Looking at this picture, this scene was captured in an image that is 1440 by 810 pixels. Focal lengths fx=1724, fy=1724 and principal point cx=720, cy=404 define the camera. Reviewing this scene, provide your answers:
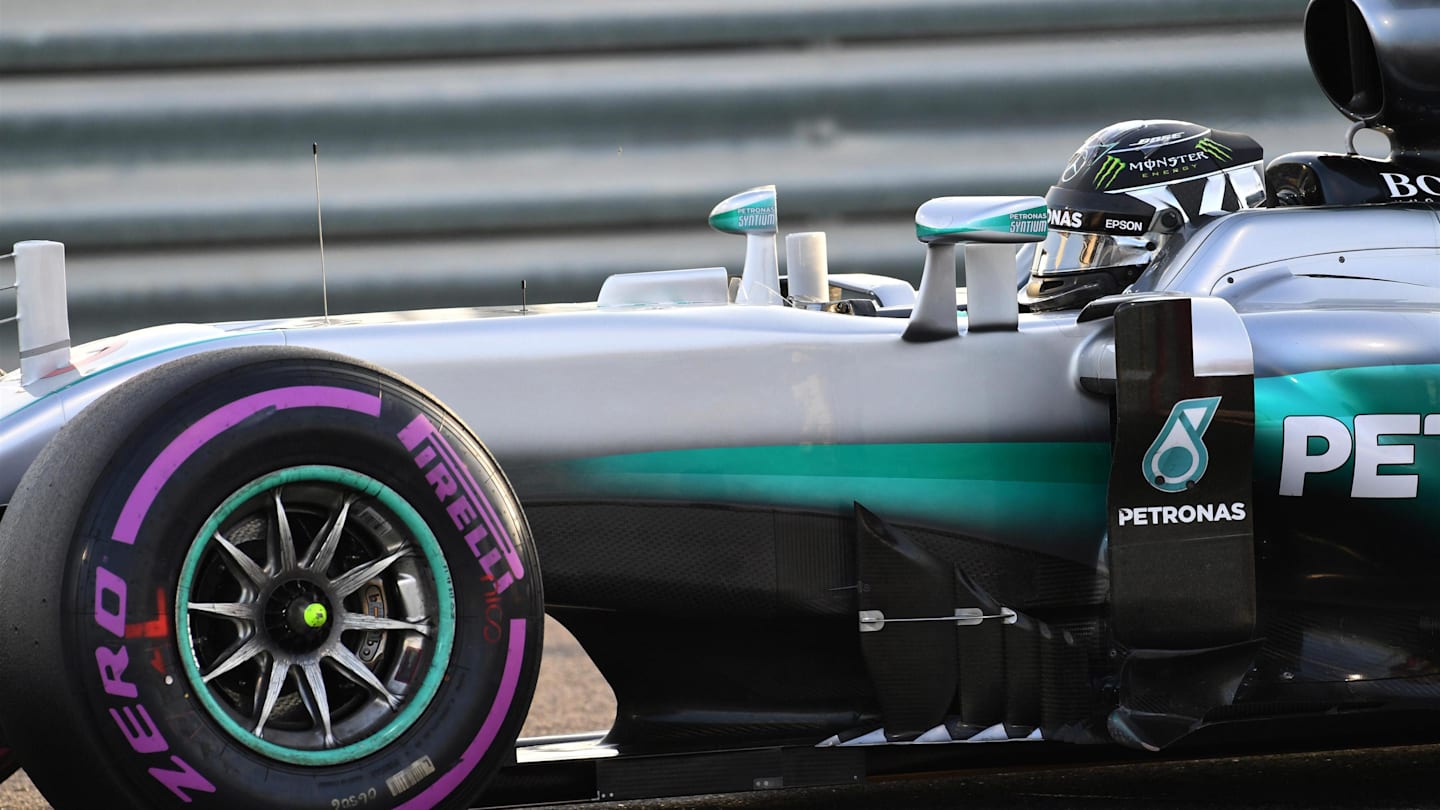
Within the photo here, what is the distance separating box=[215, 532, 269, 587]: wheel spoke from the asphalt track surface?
1121mm

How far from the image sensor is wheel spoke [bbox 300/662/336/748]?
2172mm

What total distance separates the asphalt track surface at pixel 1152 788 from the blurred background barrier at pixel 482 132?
1571 mm

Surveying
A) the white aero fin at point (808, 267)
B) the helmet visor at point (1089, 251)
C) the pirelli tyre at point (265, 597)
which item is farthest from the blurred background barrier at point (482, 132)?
the pirelli tyre at point (265, 597)

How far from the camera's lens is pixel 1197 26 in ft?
15.6

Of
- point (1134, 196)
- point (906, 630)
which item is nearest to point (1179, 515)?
point (906, 630)

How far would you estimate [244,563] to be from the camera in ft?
7.05

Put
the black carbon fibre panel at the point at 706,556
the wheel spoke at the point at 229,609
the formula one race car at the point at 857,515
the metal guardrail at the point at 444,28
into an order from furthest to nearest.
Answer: the metal guardrail at the point at 444,28 < the black carbon fibre panel at the point at 706,556 < the formula one race car at the point at 857,515 < the wheel spoke at the point at 229,609

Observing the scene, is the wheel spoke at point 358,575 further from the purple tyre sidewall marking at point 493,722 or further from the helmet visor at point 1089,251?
the helmet visor at point 1089,251

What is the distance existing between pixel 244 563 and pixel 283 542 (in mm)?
55

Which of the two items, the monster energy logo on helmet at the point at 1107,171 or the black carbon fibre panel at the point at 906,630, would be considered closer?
the black carbon fibre panel at the point at 906,630

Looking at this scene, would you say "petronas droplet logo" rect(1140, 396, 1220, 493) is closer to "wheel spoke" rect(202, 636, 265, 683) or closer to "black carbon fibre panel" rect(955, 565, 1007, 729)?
"black carbon fibre panel" rect(955, 565, 1007, 729)

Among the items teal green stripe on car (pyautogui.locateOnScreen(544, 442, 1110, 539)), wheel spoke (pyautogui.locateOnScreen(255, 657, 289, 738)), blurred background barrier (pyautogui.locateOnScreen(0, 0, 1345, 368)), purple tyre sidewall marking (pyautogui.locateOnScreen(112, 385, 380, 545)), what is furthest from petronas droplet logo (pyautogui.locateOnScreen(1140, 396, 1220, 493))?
blurred background barrier (pyautogui.locateOnScreen(0, 0, 1345, 368))

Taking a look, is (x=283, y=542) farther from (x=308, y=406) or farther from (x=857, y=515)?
(x=857, y=515)

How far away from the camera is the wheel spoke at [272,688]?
214 cm
